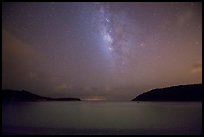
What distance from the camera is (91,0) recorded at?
1023 cm

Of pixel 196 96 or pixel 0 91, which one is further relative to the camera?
pixel 196 96

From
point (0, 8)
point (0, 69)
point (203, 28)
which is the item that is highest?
point (0, 8)

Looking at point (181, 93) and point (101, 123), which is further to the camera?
point (181, 93)

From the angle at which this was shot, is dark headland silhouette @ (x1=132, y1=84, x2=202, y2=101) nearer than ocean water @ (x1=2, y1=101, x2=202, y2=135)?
No

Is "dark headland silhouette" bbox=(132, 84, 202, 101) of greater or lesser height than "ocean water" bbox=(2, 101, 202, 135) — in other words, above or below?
above

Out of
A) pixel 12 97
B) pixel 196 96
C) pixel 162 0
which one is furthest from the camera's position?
pixel 12 97

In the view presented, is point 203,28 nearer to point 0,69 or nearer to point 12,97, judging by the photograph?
point 0,69

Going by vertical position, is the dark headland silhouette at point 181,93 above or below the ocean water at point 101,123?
above

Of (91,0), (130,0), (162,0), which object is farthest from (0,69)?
(162,0)

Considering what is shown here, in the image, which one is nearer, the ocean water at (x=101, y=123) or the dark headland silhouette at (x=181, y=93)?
the ocean water at (x=101, y=123)

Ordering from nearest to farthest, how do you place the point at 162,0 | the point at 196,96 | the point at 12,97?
the point at 162,0 < the point at 196,96 < the point at 12,97

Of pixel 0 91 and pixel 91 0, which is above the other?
pixel 91 0

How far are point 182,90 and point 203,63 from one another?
17104 centimetres

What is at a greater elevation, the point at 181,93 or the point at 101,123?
the point at 181,93
